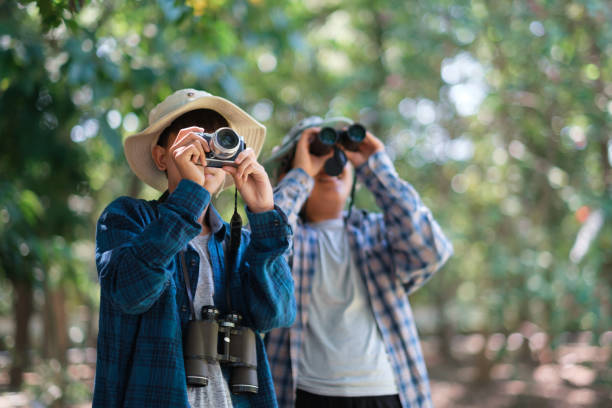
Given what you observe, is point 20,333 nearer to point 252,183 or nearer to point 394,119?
point 394,119

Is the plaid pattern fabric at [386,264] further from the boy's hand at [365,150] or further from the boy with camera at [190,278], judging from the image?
the boy with camera at [190,278]

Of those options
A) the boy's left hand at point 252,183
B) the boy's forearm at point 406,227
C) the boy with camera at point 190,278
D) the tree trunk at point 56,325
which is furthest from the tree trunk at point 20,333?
the boy's left hand at point 252,183

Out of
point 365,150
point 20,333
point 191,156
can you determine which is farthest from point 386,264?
point 20,333

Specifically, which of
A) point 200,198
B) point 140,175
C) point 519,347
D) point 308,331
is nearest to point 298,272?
point 308,331

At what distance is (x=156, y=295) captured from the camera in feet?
4.19

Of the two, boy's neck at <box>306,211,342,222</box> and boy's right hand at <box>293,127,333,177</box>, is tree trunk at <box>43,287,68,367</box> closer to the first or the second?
boy's neck at <box>306,211,342,222</box>

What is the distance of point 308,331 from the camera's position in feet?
7.07

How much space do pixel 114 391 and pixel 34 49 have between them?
2248 mm

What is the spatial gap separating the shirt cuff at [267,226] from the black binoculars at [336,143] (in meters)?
0.75

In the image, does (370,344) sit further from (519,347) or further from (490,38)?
(519,347)

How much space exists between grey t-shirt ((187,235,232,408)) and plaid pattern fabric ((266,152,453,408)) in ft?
1.91

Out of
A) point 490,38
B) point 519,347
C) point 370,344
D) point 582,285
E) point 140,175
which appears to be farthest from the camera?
point 519,347

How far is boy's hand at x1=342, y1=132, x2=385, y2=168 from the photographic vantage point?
7.70 ft

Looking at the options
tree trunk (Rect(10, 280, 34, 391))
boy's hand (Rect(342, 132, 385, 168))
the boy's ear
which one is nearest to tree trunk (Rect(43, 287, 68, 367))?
tree trunk (Rect(10, 280, 34, 391))
